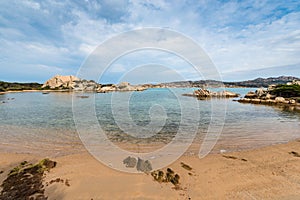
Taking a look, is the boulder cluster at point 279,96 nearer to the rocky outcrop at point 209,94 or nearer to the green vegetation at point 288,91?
the green vegetation at point 288,91

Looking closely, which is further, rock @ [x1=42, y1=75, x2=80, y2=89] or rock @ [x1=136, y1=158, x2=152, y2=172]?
rock @ [x1=42, y1=75, x2=80, y2=89]

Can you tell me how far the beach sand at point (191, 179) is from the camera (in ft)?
16.0

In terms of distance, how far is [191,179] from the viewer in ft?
18.9

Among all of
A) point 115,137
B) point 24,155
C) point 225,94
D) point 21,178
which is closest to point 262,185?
point 21,178

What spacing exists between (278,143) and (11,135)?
17.4 metres

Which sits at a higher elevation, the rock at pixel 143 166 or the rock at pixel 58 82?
the rock at pixel 58 82

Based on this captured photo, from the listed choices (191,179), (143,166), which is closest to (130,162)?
(143,166)

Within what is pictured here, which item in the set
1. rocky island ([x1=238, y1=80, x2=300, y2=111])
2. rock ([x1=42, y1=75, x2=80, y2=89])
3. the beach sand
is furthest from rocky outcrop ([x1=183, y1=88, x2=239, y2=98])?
rock ([x1=42, y1=75, x2=80, y2=89])

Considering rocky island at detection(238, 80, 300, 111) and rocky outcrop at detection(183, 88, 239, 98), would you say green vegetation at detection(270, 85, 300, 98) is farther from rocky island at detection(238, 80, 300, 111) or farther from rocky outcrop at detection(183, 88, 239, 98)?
rocky outcrop at detection(183, 88, 239, 98)

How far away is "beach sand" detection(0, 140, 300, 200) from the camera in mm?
4871

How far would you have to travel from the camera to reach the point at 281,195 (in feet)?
Result: 15.9

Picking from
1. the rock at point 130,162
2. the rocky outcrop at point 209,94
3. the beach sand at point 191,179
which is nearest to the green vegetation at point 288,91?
the rocky outcrop at point 209,94

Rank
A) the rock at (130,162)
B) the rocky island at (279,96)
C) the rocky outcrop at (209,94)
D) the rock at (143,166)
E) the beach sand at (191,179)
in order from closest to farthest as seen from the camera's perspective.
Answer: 1. the beach sand at (191,179)
2. the rock at (143,166)
3. the rock at (130,162)
4. the rocky island at (279,96)
5. the rocky outcrop at (209,94)

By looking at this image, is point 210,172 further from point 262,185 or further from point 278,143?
point 278,143
